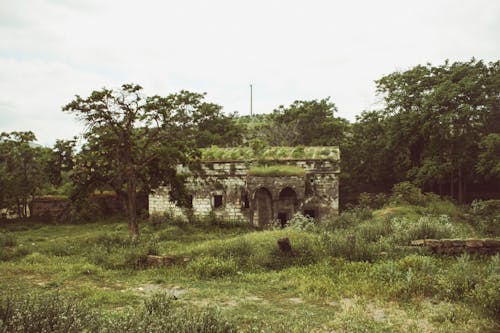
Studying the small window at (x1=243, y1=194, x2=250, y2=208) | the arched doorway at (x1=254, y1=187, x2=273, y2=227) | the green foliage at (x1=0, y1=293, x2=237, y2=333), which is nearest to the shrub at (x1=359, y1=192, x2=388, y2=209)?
the arched doorway at (x1=254, y1=187, x2=273, y2=227)

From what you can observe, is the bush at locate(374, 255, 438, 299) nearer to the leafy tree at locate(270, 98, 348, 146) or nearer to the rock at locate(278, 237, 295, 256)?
the rock at locate(278, 237, 295, 256)

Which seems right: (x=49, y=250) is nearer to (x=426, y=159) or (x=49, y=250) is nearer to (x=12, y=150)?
(x=12, y=150)

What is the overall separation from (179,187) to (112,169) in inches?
120

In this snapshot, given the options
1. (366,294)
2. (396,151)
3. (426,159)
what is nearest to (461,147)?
(426,159)

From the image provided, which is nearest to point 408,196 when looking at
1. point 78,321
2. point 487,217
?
point 487,217

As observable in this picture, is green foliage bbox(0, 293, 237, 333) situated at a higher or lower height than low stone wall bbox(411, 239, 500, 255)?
higher

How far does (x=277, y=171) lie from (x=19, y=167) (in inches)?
649

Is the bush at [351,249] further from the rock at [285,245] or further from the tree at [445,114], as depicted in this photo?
the tree at [445,114]

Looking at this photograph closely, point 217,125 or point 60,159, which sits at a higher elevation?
point 217,125

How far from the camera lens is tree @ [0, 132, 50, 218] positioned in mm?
23359

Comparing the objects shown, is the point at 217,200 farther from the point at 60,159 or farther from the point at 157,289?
the point at 157,289

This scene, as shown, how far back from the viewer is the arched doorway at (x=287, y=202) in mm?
21344

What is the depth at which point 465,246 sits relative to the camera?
10.2 metres

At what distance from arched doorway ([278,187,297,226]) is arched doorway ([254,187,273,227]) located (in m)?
0.61
